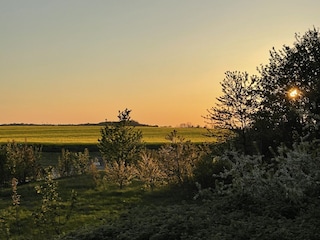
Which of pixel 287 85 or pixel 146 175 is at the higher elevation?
pixel 287 85

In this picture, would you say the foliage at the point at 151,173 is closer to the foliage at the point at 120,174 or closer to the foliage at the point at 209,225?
the foliage at the point at 120,174

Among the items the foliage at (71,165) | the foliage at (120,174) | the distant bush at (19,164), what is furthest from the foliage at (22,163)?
the foliage at (120,174)

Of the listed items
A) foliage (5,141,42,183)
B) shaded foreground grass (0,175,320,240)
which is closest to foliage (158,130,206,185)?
foliage (5,141,42,183)

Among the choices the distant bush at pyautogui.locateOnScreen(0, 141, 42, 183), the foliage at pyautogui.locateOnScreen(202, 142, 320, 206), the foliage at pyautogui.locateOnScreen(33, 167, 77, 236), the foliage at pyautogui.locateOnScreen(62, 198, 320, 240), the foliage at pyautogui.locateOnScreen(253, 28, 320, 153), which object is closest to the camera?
the foliage at pyautogui.locateOnScreen(62, 198, 320, 240)

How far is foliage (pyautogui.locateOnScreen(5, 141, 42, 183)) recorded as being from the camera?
976 inches

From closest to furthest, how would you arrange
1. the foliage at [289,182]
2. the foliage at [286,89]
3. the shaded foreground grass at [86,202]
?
1. the foliage at [289,182]
2. the shaded foreground grass at [86,202]
3. the foliage at [286,89]

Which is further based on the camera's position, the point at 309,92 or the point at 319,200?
the point at 309,92

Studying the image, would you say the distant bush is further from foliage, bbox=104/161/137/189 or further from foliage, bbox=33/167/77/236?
foliage, bbox=33/167/77/236

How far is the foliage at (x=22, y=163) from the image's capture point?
24789mm

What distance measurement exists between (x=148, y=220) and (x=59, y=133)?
6805 centimetres

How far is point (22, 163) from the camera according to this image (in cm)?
2588

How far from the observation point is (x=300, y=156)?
313 inches

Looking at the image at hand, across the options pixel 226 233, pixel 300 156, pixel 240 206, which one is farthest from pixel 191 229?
pixel 300 156

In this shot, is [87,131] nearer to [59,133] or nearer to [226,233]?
[59,133]
